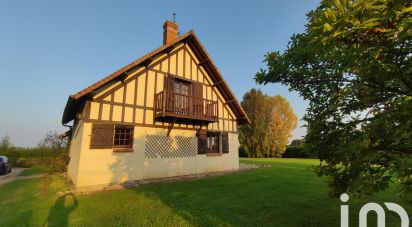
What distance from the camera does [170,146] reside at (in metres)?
13.0

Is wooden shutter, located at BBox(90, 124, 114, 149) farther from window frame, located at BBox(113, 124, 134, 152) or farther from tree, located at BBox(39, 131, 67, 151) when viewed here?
tree, located at BBox(39, 131, 67, 151)

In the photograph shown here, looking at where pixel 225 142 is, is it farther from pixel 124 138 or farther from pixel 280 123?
pixel 280 123

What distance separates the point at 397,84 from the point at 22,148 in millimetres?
36401

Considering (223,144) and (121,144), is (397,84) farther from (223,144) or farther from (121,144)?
(223,144)

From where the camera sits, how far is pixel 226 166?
51.9ft

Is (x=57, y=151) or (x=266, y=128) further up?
(x=266, y=128)

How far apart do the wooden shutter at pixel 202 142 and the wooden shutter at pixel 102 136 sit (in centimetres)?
548

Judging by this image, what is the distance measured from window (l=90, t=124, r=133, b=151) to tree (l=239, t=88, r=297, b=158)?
27.0m

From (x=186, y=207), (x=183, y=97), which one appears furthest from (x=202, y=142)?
(x=186, y=207)

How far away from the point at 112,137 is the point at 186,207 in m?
5.82

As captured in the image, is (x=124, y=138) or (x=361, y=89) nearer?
(x=361, y=89)

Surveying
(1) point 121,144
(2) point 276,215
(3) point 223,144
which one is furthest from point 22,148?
(2) point 276,215

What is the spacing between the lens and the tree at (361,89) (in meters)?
2.46

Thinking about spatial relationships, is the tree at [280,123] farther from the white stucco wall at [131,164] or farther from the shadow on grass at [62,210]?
the shadow on grass at [62,210]
